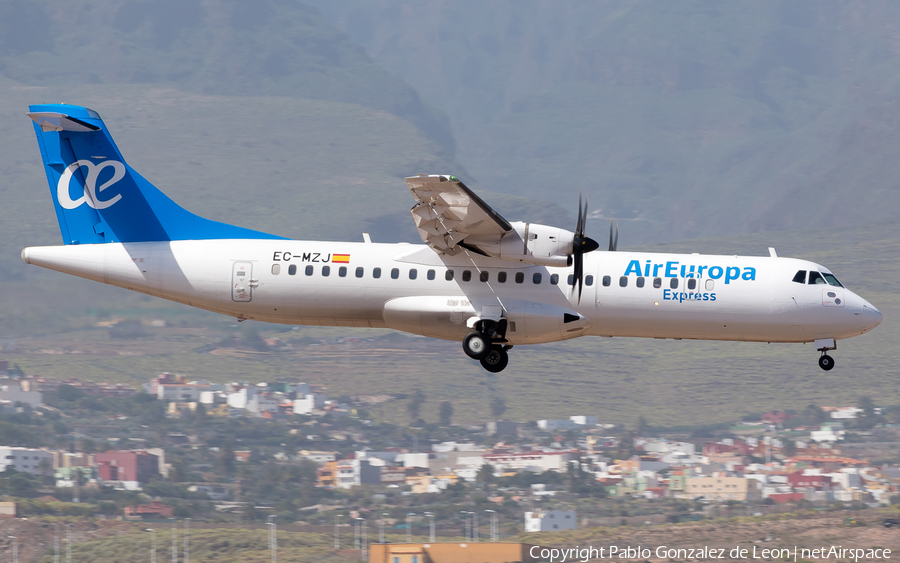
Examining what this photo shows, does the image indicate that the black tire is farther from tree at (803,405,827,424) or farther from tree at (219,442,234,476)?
tree at (803,405,827,424)

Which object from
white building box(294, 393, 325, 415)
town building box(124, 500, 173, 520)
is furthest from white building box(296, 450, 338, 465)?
town building box(124, 500, 173, 520)

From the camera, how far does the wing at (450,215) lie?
93.1ft

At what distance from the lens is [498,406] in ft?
487

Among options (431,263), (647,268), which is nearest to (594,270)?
(647,268)

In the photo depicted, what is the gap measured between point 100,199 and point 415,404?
116337 mm

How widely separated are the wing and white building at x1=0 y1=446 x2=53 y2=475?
281 ft

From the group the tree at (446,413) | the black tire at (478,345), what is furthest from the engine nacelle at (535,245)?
the tree at (446,413)

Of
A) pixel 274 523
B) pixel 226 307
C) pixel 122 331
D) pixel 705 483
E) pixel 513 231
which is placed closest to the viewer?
pixel 513 231

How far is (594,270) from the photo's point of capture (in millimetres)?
31547

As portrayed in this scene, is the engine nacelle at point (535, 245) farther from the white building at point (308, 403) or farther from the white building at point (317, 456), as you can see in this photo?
the white building at point (308, 403)

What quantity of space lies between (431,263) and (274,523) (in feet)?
222

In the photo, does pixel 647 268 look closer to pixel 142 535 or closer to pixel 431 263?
pixel 431 263

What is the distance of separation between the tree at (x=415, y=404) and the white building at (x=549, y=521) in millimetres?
48095

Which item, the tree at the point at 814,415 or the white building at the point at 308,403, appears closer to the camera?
the white building at the point at 308,403
